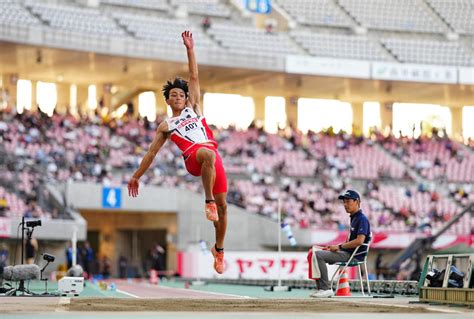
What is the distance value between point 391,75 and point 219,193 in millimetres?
36817

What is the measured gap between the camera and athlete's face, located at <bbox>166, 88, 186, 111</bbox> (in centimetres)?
1139

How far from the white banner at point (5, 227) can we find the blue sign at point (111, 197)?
192 inches

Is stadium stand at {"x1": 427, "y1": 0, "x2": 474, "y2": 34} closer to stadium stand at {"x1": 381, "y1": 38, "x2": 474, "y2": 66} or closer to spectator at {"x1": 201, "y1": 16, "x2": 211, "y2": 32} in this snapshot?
stadium stand at {"x1": 381, "y1": 38, "x2": 474, "y2": 66}

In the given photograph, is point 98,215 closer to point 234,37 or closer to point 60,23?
point 60,23

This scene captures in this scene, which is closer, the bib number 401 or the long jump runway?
the long jump runway

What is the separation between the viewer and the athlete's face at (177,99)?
37.4ft

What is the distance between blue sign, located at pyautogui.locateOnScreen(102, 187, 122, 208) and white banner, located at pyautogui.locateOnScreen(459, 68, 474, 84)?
1892 cm

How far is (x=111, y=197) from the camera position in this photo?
1419 inches

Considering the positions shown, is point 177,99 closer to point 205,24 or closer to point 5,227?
point 5,227

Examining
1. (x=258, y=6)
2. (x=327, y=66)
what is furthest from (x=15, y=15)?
(x=327, y=66)

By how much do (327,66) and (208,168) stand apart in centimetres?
3583

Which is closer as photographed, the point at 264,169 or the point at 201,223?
the point at 201,223

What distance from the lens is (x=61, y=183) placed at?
1393 inches

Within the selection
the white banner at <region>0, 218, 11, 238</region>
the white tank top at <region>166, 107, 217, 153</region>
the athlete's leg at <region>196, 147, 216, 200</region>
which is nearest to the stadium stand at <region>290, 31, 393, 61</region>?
the white banner at <region>0, 218, 11, 238</region>
